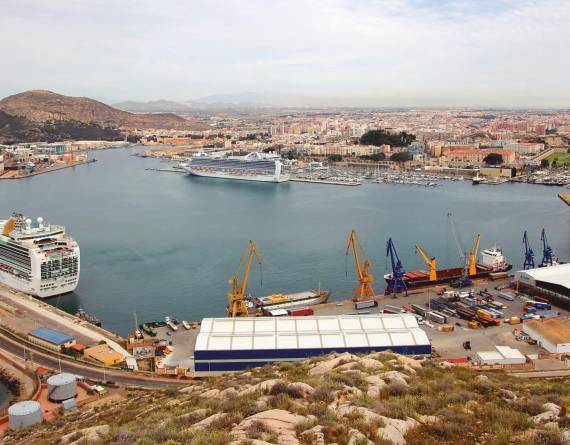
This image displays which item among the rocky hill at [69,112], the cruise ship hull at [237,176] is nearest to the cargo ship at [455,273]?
the cruise ship hull at [237,176]

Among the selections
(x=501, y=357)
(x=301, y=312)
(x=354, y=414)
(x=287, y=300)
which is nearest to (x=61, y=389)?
(x=301, y=312)

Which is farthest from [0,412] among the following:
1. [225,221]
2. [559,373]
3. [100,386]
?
[225,221]

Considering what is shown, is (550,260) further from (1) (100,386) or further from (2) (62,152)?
(2) (62,152)

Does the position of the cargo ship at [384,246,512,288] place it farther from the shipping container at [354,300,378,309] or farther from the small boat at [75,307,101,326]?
the small boat at [75,307,101,326]

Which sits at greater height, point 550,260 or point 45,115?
point 45,115

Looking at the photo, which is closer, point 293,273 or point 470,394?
point 470,394

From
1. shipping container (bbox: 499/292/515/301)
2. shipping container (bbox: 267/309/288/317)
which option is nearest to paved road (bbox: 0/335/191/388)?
shipping container (bbox: 267/309/288/317)
